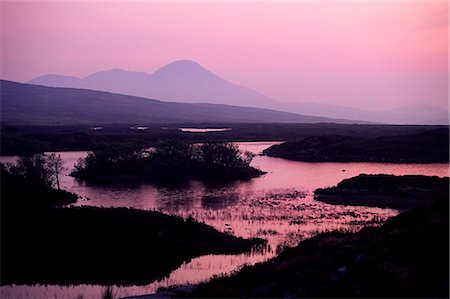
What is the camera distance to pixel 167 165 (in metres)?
63.8

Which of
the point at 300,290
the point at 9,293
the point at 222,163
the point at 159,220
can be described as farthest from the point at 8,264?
the point at 222,163

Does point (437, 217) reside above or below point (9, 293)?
above

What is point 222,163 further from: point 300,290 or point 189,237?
point 300,290

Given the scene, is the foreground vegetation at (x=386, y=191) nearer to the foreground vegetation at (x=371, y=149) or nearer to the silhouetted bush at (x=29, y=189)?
the silhouetted bush at (x=29, y=189)

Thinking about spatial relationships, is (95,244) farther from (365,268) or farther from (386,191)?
(386,191)

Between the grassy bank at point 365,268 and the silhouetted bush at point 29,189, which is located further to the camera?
the silhouetted bush at point 29,189

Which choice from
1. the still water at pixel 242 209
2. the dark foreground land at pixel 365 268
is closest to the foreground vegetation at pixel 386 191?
the still water at pixel 242 209

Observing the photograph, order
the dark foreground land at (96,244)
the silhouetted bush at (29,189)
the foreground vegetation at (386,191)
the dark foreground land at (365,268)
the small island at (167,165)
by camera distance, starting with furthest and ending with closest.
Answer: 1. the small island at (167,165)
2. the foreground vegetation at (386,191)
3. the silhouetted bush at (29,189)
4. the dark foreground land at (96,244)
5. the dark foreground land at (365,268)

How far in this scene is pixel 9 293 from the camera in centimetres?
2430

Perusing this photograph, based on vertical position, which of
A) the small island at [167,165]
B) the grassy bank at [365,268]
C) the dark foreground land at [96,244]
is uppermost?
Result: the small island at [167,165]

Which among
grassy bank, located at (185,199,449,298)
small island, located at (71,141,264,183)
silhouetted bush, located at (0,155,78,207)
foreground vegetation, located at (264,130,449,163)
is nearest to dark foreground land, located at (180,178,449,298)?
grassy bank, located at (185,199,449,298)

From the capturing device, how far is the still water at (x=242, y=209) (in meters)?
25.9

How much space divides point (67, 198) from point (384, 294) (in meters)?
34.0

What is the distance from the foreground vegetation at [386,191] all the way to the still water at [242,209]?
1.96 metres
